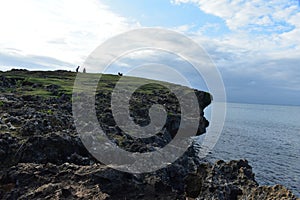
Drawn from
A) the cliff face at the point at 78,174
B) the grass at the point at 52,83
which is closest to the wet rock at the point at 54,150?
the cliff face at the point at 78,174

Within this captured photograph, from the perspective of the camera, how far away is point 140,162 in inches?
1090

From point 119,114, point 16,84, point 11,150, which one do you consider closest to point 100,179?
point 11,150

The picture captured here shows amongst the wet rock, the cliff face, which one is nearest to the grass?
the cliff face

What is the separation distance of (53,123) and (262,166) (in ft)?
163

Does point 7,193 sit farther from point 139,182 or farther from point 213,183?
point 213,183

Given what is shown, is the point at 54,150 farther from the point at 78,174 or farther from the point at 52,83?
the point at 52,83

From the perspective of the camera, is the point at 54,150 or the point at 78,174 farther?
the point at 54,150

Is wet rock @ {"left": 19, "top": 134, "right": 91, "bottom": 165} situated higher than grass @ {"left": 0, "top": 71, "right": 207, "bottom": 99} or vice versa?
grass @ {"left": 0, "top": 71, "right": 207, "bottom": 99}

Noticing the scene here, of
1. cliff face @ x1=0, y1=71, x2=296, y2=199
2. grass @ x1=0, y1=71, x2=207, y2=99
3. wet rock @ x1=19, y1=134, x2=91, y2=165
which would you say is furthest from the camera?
grass @ x1=0, y1=71, x2=207, y2=99

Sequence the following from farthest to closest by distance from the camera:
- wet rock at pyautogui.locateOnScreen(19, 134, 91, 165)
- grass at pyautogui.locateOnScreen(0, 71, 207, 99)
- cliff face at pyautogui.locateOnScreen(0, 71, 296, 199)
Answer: grass at pyautogui.locateOnScreen(0, 71, 207, 99)
wet rock at pyautogui.locateOnScreen(19, 134, 91, 165)
cliff face at pyautogui.locateOnScreen(0, 71, 296, 199)

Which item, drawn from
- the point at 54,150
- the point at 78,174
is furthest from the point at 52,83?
the point at 78,174

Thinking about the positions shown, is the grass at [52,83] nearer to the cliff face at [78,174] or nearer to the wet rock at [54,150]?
the cliff face at [78,174]

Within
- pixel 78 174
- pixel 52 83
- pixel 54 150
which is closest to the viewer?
pixel 78 174

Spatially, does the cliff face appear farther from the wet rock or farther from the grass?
the grass
